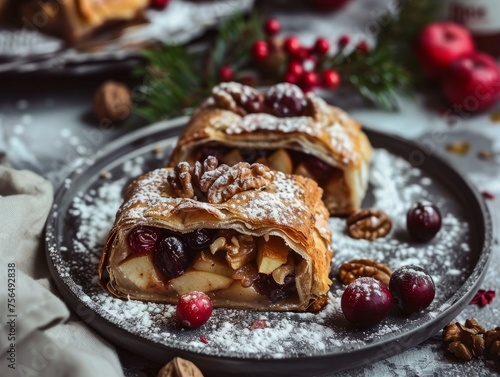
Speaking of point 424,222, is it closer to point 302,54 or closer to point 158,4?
point 302,54

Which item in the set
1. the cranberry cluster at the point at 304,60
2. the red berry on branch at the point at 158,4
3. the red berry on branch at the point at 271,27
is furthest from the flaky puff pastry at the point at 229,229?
the red berry on branch at the point at 158,4

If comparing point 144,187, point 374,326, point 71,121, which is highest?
point 144,187

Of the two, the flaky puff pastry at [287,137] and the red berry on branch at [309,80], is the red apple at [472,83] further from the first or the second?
the flaky puff pastry at [287,137]

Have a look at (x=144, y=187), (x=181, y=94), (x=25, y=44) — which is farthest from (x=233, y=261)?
(x=25, y=44)

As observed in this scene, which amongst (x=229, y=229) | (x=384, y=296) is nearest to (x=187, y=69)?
(x=229, y=229)

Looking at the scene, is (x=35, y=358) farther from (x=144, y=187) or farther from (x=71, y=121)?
(x=71, y=121)

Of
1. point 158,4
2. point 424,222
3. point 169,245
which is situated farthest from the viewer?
point 158,4
